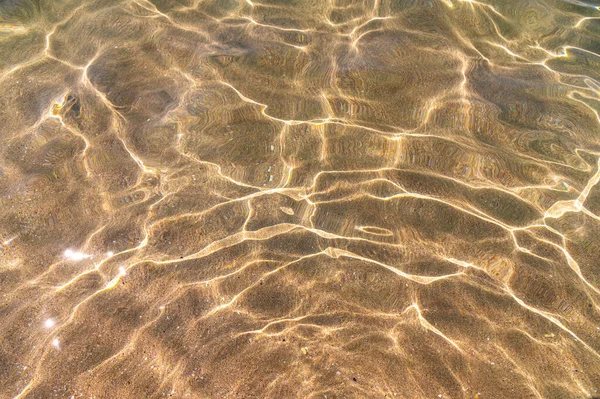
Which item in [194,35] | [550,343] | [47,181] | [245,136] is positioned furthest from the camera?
[194,35]

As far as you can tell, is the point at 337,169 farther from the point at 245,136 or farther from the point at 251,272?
the point at 251,272

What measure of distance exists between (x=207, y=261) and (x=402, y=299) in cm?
126

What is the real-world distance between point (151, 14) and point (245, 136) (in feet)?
6.34

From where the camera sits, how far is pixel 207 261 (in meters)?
2.69

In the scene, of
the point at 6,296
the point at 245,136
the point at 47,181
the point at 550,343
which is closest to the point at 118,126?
the point at 47,181

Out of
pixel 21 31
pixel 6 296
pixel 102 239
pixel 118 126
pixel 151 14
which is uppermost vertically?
pixel 151 14

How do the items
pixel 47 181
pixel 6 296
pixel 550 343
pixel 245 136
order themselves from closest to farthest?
pixel 550 343 < pixel 6 296 < pixel 47 181 < pixel 245 136

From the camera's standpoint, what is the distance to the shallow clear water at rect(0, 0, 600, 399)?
2316 mm

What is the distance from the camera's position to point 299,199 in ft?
9.84

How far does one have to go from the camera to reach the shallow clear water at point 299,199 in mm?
2316

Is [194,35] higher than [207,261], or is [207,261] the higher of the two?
[194,35]

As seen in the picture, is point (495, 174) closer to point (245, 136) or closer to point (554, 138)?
point (554, 138)

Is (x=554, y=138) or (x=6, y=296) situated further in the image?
(x=554, y=138)

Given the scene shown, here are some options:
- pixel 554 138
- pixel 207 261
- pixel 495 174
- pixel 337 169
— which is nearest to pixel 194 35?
pixel 337 169
